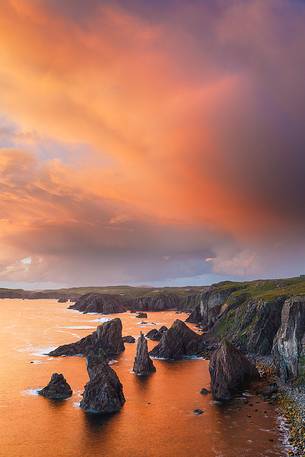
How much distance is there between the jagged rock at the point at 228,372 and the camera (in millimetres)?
95500

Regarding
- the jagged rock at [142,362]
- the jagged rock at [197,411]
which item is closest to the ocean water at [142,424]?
the jagged rock at [197,411]

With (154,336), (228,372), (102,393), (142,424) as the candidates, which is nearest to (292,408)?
(228,372)

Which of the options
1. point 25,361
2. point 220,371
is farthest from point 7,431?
point 25,361

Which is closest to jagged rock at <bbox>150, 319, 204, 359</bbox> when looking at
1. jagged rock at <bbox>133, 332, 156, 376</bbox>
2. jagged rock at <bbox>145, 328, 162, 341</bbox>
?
jagged rock at <bbox>133, 332, 156, 376</bbox>

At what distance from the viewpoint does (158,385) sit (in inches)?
4149

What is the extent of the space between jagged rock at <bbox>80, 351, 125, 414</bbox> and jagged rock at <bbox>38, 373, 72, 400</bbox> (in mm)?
7519

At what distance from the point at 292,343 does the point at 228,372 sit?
16305mm

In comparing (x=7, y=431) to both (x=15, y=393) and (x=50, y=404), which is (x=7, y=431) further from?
(x=15, y=393)

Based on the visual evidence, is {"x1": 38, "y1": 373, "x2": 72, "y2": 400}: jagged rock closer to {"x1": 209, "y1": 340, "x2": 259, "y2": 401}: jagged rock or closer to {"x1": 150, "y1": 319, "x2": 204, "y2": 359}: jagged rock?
{"x1": 209, "y1": 340, "x2": 259, "y2": 401}: jagged rock

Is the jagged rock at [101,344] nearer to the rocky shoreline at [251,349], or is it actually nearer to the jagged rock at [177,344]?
the rocky shoreline at [251,349]

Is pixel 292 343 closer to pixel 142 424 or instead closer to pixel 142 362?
pixel 142 424

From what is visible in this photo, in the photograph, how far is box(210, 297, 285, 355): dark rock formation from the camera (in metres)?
136

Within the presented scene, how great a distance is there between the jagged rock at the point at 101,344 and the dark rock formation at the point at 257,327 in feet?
130

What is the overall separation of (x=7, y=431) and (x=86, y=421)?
13954 mm
